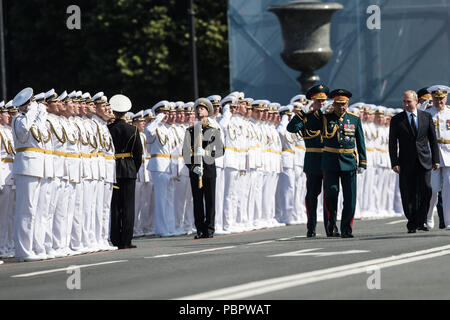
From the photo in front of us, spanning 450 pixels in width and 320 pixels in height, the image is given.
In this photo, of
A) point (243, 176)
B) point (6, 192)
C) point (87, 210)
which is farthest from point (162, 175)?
point (87, 210)

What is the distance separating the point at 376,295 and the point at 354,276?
1.42m

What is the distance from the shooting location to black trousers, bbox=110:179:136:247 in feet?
62.4

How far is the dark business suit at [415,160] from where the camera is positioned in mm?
18844

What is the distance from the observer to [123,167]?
62.7 ft

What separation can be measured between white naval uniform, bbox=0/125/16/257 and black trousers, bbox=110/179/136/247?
1481mm

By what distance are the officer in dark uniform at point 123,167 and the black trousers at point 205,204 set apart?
77.3 inches

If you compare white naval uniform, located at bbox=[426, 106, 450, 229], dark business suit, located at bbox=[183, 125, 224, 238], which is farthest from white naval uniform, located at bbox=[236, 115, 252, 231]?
white naval uniform, located at bbox=[426, 106, 450, 229]

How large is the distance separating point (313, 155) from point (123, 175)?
112 inches

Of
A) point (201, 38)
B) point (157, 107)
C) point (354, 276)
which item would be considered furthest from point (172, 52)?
point (354, 276)

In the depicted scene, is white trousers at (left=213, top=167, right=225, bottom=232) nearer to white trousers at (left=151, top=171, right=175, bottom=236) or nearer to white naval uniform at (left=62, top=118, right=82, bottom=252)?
white trousers at (left=151, top=171, right=175, bottom=236)

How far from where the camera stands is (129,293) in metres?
11.7

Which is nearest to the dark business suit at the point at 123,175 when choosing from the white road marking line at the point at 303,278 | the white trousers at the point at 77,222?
the white trousers at the point at 77,222

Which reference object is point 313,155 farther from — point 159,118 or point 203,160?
point 159,118
